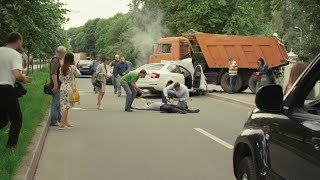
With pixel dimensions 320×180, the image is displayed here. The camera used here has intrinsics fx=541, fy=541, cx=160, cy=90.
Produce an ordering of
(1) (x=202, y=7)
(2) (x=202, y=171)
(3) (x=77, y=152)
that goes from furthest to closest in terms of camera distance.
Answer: (1) (x=202, y=7)
(3) (x=77, y=152)
(2) (x=202, y=171)

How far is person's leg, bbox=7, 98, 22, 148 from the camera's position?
24.6ft

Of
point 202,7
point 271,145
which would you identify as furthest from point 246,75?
point 271,145

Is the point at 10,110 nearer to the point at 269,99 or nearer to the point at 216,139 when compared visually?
the point at 216,139

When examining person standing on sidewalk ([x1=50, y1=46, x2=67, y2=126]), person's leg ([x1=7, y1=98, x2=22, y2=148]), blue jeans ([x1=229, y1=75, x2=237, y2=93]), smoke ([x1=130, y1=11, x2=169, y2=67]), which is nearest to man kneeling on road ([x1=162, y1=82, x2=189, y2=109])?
person standing on sidewalk ([x1=50, y1=46, x2=67, y2=126])

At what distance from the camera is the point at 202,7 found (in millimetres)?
40188

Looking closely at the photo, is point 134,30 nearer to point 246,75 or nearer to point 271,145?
point 246,75

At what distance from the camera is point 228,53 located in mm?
25203

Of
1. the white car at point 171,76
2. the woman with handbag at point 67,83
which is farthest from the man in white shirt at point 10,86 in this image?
the white car at point 171,76

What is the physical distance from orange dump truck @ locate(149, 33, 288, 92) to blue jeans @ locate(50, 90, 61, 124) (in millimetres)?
14162

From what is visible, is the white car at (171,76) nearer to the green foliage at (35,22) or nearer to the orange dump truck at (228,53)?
the orange dump truck at (228,53)

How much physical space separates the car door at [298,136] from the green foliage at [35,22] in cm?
1010

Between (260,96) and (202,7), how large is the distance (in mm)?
37125

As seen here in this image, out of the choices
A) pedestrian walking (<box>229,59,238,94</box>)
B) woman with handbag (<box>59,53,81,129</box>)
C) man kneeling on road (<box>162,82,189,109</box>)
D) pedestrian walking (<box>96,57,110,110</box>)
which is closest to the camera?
woman with handbag (<box>59,53,81,129</box>)

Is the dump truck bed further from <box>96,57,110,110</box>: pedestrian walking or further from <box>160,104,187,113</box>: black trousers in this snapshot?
<box>160,104,187,113</box>: black trousers
